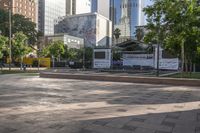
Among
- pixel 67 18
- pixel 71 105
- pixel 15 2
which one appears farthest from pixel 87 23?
pixel 71 105

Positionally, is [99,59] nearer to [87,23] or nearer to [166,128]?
[166,128]

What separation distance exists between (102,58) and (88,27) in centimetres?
9715

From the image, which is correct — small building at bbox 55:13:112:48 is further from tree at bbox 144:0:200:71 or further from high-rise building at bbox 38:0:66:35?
tree at bbox 144:0:200:71

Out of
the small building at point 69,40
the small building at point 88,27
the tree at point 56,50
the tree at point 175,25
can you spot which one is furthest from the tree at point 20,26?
the tree at point 175,25

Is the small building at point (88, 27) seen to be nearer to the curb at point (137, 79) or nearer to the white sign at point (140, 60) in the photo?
the white sign at point (140, 60)

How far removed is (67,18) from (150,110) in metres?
137

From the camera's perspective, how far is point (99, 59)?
4128cm

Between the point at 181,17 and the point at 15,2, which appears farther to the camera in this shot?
the point at 15,2

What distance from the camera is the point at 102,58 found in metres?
41.1

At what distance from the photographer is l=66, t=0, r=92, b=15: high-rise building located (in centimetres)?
17888

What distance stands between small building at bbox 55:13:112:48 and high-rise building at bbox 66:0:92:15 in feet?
104

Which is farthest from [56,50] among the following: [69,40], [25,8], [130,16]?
[130,16]

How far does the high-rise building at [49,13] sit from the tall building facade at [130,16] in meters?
34.1

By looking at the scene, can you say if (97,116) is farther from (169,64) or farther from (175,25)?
(169,64)
